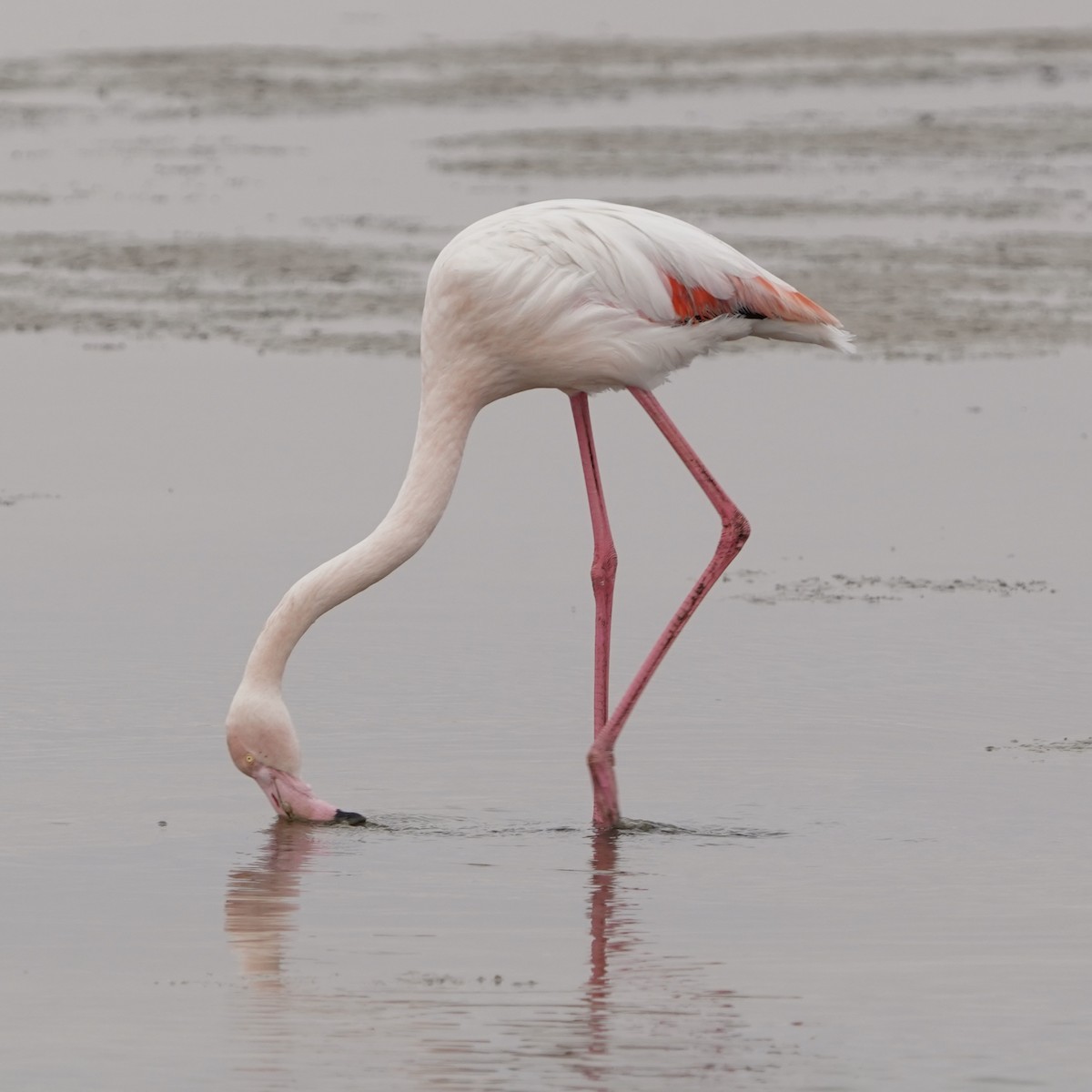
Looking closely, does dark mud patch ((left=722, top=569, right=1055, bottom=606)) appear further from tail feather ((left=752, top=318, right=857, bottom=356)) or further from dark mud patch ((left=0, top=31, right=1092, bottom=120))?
dark mud patch ((left=0, top=31, right=1092, bottom=120))

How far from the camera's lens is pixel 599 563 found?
7.95 metres

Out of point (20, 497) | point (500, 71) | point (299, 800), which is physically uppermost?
point (500, 71)

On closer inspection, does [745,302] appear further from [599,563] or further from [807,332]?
[599,563]

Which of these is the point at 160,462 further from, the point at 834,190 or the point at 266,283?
the point at 834,190

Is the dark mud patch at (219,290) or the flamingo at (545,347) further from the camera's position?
the dark mud patch at (219,290)

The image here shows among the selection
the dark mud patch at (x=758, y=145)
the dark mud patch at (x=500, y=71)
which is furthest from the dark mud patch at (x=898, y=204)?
the dark mud patch at (x=500, y=71)

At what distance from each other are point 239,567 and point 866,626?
2.48 m

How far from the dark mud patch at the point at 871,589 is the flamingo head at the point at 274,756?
9.89ft

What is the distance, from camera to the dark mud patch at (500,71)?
2967 cm

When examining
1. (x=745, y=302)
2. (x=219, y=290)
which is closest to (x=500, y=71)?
(x=219, y=290)

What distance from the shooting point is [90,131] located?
26.7 m

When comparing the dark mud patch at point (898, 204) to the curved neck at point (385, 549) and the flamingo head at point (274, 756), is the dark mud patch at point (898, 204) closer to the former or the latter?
the curved neck at point (385, 549)

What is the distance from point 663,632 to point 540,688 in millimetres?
927

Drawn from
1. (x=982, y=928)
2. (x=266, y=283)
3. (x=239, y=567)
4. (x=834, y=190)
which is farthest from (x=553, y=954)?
(x=834, y=190)
